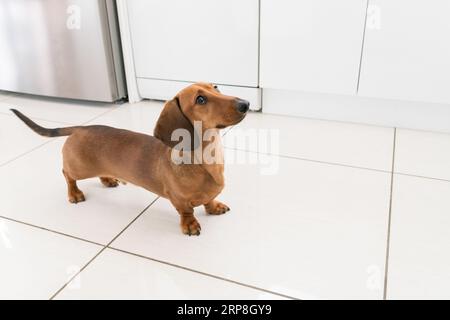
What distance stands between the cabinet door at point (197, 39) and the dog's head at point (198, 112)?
2.72 feet

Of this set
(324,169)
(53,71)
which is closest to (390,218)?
(324,169)

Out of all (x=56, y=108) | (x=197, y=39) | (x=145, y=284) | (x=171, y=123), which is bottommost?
(x=145, y=284)

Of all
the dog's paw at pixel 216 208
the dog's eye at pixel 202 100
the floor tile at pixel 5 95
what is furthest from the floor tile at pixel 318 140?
the floor tile at pixel 5 95

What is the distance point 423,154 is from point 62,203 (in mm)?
1150

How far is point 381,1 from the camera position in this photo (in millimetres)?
1259

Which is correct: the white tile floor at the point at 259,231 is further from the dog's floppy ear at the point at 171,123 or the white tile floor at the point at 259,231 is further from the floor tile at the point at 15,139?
the dog's floppy ear at the point at 171,123

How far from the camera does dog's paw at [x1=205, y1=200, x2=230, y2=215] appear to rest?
3.13 ft

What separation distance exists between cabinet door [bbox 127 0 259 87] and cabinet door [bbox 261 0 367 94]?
8 cm

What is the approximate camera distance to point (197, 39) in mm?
1589

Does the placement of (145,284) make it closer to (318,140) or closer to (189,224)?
(189,224)

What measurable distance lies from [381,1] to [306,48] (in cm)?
29

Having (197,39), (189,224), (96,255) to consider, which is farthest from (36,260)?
(197,39)
